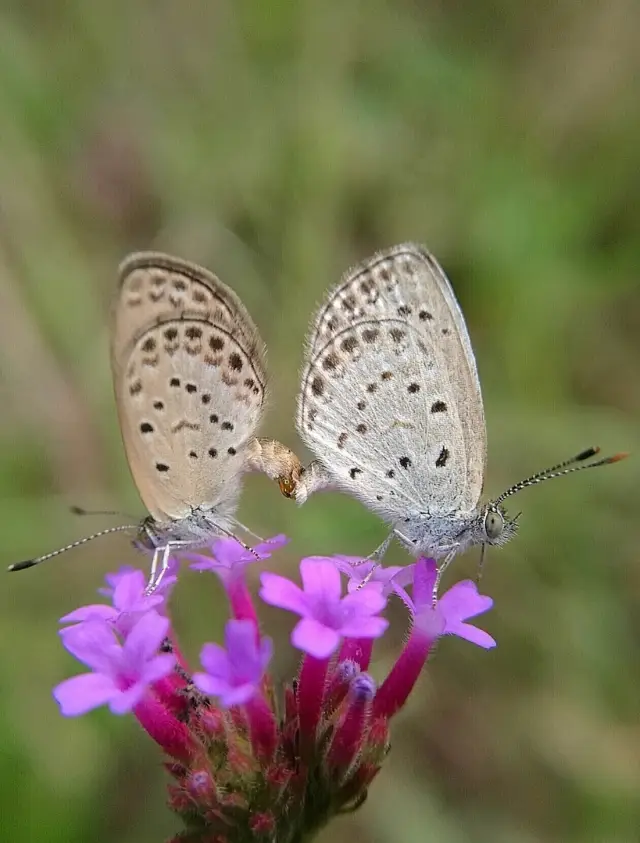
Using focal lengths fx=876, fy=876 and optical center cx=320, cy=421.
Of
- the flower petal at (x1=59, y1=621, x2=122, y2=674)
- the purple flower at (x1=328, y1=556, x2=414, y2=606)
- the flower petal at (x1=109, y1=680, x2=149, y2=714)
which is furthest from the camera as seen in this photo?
the purple flower at (x1=328, y1=556, x2=414, y2=606)

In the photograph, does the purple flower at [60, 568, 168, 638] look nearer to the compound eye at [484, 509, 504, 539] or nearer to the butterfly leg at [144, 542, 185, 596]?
the butterfly leg at [144, 542, 185, 596]

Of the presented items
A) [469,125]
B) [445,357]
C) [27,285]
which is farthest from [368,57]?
[445,357]

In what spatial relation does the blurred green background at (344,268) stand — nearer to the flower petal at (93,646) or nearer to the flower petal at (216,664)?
the flower petal at (93,646)

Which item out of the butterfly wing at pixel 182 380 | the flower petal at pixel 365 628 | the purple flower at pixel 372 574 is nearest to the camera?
the flower petal at pixel 365 628

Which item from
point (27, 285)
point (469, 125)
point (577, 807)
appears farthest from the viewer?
point (469, 125)

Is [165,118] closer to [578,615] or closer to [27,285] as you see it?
[27,285]

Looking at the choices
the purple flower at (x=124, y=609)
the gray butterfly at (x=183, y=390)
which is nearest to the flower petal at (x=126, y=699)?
the purple flower at (x=124, y=609)

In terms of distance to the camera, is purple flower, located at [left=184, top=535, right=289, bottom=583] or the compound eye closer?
purple flower, located at [left=184, top=535, right=289, bottom=583]

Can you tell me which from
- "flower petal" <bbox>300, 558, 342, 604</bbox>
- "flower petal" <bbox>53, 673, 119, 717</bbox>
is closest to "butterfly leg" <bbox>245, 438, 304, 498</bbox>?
"flower petal" <bbox>300, 558, 342, 604</bbox>
